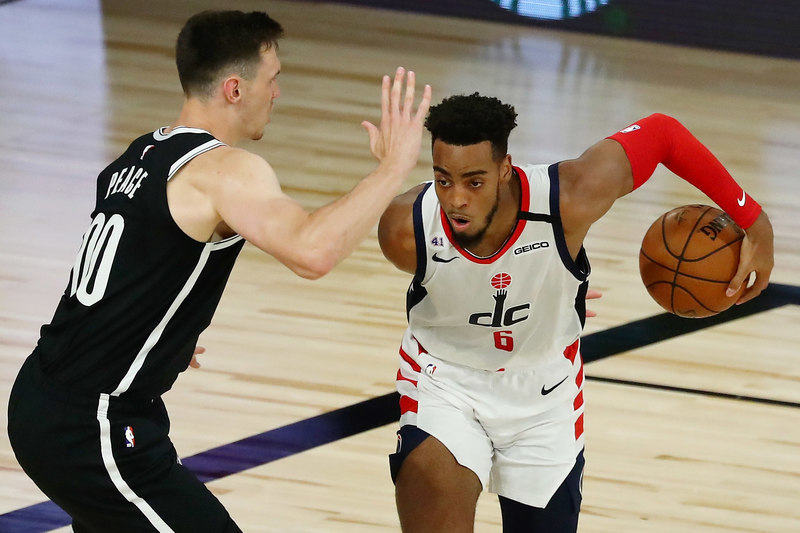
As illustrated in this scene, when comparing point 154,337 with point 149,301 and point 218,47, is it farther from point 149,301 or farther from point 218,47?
point 218,47

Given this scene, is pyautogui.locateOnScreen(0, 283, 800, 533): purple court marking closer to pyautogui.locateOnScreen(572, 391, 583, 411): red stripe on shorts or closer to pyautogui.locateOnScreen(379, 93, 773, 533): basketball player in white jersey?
pyautogui.locateOnScreen(379, 93, 773, 533): basketball player in white jersey

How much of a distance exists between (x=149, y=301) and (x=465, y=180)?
2.99 ft

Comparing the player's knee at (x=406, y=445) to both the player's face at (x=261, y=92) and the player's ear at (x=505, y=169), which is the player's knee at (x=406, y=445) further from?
the player's face at (x=261, y=92)

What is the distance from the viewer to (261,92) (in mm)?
2885

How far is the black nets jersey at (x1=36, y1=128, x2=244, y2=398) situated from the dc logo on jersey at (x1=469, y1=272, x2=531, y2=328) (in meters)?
0.82

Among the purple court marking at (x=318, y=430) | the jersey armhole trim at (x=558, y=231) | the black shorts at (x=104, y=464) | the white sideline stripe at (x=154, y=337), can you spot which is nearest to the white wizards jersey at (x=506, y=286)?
the jersey armhole trim at (x=558, y=231)

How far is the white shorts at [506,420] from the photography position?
3.28 metres

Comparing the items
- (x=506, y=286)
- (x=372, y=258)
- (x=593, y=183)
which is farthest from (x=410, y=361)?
(x=372, y=258)

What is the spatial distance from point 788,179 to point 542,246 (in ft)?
17.0

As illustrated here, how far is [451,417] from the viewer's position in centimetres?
331

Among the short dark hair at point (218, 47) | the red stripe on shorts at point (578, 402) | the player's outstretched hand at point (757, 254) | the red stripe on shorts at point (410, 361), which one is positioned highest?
the short dark hair at point (218, 47)

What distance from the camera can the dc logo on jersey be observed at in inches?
130

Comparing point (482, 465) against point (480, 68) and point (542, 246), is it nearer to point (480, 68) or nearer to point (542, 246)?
point (542, 246)

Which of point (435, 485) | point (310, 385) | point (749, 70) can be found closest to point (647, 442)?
point (310, 385)
